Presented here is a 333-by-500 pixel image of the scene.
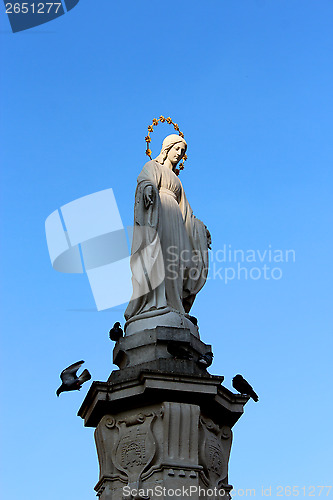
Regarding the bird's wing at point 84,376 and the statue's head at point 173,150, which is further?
the statue's head at point 173,150

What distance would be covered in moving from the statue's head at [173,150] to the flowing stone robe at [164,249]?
357mm

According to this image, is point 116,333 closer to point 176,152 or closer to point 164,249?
point 164,249

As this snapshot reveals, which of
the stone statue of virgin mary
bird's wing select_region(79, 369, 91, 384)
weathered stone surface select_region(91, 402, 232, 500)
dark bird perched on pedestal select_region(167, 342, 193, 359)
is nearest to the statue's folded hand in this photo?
the stone statue of virgin mary

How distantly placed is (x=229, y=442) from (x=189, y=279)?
2615 millimetres

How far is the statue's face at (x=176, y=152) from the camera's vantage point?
1333cm

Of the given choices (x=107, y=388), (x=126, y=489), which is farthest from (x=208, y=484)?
(x=107, y=388)

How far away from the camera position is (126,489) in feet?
33.2

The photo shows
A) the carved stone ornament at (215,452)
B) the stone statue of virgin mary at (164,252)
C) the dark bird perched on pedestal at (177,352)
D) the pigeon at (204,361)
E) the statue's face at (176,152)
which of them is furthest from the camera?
the statue's face at (176,152)

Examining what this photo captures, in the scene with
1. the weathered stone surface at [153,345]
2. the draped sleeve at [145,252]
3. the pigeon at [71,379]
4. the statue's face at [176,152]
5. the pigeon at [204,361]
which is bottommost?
the pigeon at [71,379]

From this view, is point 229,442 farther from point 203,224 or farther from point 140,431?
point 203,224

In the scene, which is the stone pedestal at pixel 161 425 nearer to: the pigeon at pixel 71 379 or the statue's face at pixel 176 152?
the pigeon at pixel 71 379

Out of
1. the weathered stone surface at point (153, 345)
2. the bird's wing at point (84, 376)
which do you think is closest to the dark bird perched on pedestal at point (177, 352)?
the weathered stone surface at point (153, 345)

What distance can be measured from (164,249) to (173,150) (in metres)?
2.10

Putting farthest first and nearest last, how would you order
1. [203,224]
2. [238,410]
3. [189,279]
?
[203,224]
[189,279]
[238,410]
